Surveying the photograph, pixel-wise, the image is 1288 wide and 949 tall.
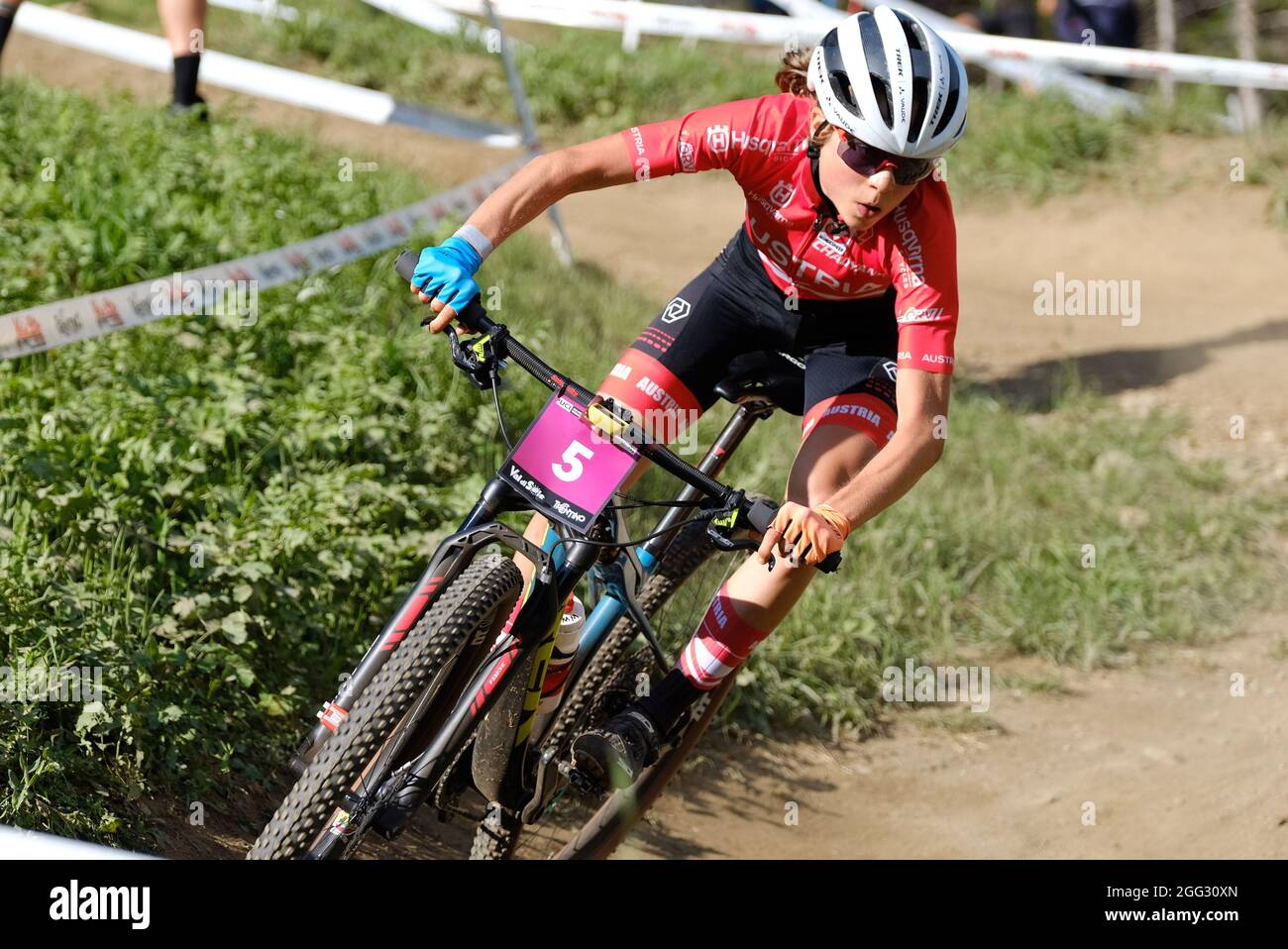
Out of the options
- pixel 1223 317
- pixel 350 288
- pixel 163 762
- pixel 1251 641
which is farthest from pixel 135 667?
pixel 1223 317

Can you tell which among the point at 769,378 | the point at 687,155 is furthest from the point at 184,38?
the point at 769,378

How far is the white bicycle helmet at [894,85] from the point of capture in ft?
11.6

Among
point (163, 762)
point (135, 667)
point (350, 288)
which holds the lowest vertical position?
point (163, 762)

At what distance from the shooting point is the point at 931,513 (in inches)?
264

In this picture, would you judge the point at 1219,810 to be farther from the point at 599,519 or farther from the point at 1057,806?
the point at 599,519

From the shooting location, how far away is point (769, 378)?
421cm

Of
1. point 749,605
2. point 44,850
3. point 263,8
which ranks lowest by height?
point 44,850

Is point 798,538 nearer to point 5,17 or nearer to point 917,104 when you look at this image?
point 917,104

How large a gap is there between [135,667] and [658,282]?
6020 millimetres

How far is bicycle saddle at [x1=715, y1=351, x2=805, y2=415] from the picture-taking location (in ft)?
13.7

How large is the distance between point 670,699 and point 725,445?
795 mm

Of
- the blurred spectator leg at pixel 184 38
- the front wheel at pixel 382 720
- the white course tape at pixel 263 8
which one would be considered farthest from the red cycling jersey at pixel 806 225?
the white course tape at pixel 263 8

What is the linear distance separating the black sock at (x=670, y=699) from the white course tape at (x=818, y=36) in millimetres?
7639

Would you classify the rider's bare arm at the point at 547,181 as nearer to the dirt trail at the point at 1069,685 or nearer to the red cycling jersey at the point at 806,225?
the red cycling jersey at the point at 806,225
